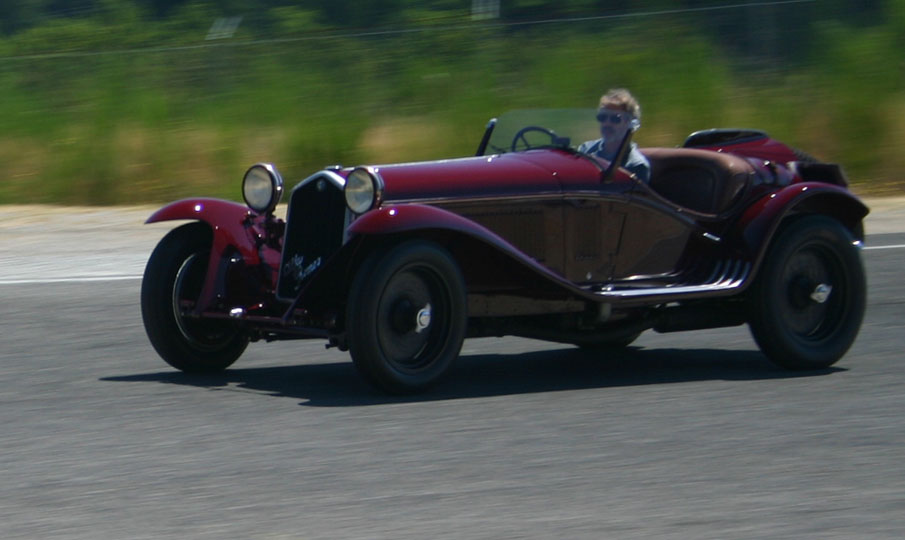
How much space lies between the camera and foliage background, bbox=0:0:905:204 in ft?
57.6

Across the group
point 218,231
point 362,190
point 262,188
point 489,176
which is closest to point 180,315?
point 218,231

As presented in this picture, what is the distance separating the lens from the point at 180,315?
707cm

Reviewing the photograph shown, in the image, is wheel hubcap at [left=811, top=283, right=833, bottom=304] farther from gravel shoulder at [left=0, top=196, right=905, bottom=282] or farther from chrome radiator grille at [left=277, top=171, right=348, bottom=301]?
gravel shoulder at [left=0, top=196, right=905, bottom=282]

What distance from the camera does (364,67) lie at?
19.2 m

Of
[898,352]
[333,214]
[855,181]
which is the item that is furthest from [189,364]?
[855,181]

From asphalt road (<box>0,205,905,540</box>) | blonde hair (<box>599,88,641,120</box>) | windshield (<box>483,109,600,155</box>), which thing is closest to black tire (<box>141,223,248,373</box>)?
asphalt road (<box>0,205,905,540</box>)

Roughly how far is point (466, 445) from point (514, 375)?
1767mm

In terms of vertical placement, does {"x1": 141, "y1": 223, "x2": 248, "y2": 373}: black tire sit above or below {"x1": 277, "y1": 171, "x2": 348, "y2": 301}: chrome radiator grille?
below

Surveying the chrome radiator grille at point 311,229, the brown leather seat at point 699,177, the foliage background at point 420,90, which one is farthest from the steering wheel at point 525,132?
the foliage background at point 420,90

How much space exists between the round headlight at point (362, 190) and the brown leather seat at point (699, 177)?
6.12 ft

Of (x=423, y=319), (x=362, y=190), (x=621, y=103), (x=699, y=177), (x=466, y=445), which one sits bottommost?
(x=466, y=445)

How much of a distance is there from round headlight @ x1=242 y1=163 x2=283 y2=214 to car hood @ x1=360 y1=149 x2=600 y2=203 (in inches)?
28.3

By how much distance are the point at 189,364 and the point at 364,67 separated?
1246 centimetres

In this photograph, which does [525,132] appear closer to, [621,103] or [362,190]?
[621,103]
